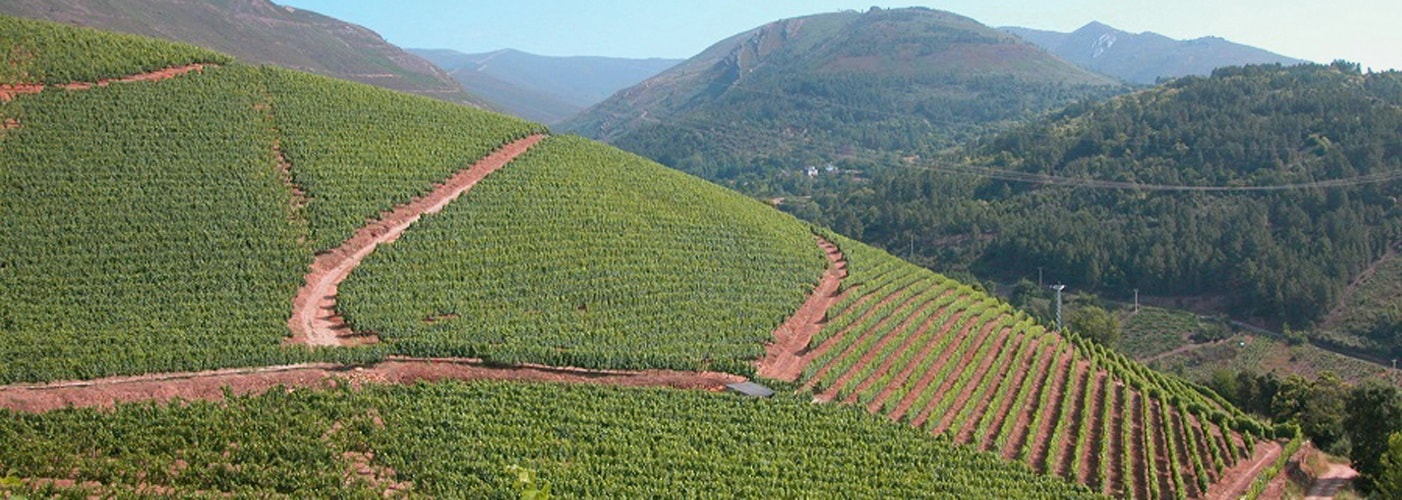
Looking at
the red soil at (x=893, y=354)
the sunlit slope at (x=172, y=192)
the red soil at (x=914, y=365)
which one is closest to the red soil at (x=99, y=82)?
the sunlit slope at (x=172, y=192)

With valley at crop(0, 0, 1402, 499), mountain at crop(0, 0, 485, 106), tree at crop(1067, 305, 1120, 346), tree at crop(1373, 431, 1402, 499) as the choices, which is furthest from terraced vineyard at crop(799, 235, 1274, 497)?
mountain at crop(0, 0, 485, 106)

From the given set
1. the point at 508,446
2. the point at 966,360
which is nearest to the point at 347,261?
the point at 508,446

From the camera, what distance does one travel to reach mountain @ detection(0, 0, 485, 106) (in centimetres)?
10056

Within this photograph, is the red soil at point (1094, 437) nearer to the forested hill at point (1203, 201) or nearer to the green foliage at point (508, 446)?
the green foliage at point (508, 446)

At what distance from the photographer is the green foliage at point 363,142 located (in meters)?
38.8

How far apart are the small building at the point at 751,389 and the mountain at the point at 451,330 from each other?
0.44 m

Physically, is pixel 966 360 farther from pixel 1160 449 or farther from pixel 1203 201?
pixel 1203 201

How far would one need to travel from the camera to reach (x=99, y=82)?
4303cm

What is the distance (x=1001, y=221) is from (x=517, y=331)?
7061cm

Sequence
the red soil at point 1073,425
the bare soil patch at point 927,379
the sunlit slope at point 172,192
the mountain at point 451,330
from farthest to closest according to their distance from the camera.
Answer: the bare soil patch at point 927,379 → the red soil at point 1073,425 → the sunlit slope at point 172,192 → the mountain at point 451,330

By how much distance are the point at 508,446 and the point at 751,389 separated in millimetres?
8246

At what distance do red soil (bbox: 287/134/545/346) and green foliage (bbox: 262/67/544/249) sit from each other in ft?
1.23

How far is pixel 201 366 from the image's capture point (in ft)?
90.1

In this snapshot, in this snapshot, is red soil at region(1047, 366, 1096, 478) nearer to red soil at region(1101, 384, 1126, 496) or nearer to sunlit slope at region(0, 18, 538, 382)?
red soil at region(1101, 384, 1126, 496)
